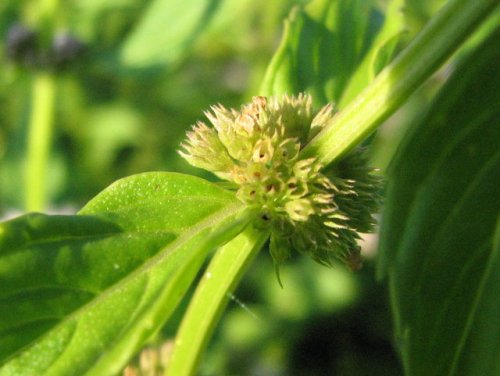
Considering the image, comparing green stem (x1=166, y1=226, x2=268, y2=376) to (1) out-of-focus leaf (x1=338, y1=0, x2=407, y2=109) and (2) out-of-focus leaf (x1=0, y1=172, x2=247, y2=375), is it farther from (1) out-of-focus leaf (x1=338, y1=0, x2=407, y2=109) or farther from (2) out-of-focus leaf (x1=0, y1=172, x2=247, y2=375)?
(1) out-of-focus leaf (x1=338, y1=0, x2=407, y2=109)

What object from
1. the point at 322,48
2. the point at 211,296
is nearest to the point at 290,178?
the point at 211,296

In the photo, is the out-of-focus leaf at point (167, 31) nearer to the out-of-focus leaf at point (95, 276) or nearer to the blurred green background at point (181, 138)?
the blurred green background at point (181, 138)

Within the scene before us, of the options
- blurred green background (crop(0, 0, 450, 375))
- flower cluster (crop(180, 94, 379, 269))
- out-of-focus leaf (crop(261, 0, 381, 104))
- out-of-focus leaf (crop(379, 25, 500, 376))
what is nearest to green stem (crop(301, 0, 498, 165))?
flower cluster (crop(180, 94, 379, 269))

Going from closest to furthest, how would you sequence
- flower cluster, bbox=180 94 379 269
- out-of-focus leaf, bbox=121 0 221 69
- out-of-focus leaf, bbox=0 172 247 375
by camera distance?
out-of-focus leaf, bbox=0 172 247 375
flower cluster, bbox=180 94 379 269
out-of-focus leaf, bbox=121 0 221 69

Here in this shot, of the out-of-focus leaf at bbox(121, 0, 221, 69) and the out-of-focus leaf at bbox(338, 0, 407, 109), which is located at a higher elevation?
the out-of-focus leaf at bbox(121, 0, 221, 69)

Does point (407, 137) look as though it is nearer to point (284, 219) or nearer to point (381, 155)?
point (284, 219)

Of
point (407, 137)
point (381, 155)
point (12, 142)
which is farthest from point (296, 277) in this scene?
point (407, 137)
